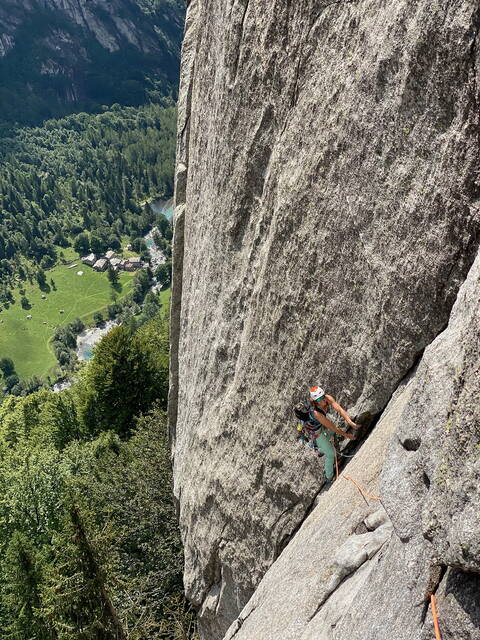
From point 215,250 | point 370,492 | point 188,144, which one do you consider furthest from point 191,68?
point 370,492

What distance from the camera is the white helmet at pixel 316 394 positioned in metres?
11.8

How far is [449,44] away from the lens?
28.0ft

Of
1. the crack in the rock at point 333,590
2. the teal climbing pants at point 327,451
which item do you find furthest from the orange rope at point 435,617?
the teal climbing pants at point 327,451

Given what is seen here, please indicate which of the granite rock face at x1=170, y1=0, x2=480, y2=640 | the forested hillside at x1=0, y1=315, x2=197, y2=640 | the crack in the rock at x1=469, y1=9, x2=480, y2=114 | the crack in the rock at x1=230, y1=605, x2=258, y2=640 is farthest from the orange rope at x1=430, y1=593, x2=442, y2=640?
the forested hillside at x1=0, y1=315, x2=197, y2=640

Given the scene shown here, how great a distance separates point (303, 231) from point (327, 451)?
197 inches

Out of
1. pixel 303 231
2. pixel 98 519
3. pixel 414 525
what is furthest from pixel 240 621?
pixel 98 519

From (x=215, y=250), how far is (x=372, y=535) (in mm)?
9705

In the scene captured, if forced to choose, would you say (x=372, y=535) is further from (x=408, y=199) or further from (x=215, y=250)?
(x=215, y=250)

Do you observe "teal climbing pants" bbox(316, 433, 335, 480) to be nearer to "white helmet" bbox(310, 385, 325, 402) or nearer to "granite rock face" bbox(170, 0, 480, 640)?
"granite rock face" bbox(170, 0, 480, 640)

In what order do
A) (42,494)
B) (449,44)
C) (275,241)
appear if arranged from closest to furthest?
(449,44), (275,241), (42,494)

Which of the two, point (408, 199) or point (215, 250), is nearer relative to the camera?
point (408, 199)

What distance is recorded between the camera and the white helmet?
11.8 metres

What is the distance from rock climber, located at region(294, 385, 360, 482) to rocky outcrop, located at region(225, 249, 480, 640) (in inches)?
37.2

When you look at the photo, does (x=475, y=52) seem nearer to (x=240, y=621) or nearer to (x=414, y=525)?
(x=414, y=525)
